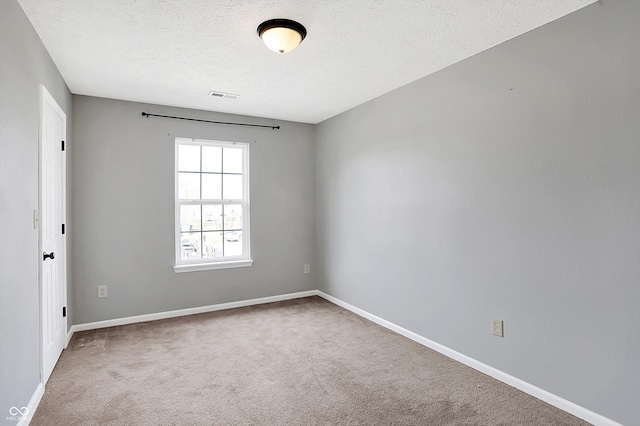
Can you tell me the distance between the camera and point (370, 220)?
396 cm

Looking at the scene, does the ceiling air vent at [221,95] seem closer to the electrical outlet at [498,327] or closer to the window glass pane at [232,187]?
the window glass pane at [232,187]

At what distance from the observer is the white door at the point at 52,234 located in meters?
2.52

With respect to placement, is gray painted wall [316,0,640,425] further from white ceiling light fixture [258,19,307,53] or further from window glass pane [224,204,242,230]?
window glass pane [224,204,242,230]

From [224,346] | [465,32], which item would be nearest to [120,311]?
[224,346]

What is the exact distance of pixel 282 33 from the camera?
2254mm

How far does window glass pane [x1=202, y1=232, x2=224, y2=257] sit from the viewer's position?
4.43m

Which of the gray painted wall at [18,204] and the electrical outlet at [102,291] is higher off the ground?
the gray painted wall at [18,204]

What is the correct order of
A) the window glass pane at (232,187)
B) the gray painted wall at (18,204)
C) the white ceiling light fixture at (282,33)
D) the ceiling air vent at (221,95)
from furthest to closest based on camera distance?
the window glass pane at (232,187) → the ceiling air vent at (221,95) → the white ceiling light fixture at (282,33) → the gray painted wall at (18,204)

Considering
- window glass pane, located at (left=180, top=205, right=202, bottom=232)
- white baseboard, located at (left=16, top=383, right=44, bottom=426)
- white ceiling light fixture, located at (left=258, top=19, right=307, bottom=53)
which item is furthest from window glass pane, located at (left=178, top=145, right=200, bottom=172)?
white baseboard, located at (left=16, top=383, right=44, bottom=426)

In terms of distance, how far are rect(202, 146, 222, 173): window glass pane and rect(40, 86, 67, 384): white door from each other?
1.50 meters

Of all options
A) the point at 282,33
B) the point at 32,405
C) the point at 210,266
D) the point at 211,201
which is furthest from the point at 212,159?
the point at 32,405

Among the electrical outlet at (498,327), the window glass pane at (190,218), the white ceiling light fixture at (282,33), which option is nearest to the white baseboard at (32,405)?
the window glass pane at (190,218)

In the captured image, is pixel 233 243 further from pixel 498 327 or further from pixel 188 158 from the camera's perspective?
pixel 498 327

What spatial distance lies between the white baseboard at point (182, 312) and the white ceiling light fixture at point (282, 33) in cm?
317
